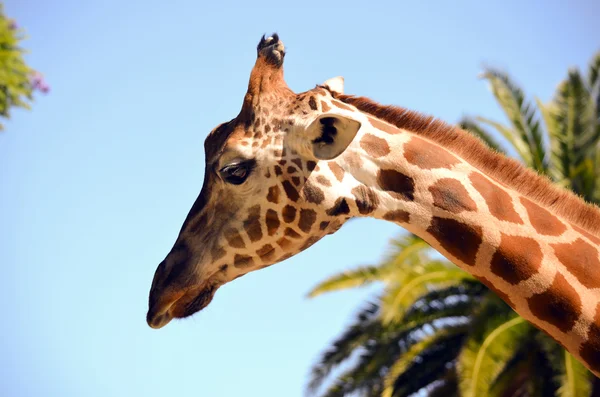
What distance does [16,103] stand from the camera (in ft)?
64.1

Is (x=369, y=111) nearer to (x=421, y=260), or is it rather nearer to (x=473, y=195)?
(x=473, y=195)

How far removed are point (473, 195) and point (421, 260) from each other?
1098 cm

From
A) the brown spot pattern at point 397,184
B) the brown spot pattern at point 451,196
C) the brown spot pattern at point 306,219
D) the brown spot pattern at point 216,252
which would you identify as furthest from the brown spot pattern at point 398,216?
the brown spot pattern at point 216,252

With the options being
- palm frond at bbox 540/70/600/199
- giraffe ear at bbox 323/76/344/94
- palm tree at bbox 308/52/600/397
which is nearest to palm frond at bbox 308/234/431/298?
palm tree at bbox 308/52/600/397

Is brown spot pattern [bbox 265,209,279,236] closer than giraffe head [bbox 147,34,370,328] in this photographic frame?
No

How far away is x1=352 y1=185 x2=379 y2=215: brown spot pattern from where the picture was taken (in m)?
6.07

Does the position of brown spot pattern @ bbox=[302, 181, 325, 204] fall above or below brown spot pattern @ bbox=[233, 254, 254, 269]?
above

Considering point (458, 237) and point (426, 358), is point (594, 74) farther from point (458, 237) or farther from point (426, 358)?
point (458, 237)

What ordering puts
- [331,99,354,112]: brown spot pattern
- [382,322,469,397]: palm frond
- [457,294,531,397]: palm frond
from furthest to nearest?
[382,322,469,397]: palm frond
[457,294,531,397]: palm frond
[331,99,354,112]: brown spot pattern

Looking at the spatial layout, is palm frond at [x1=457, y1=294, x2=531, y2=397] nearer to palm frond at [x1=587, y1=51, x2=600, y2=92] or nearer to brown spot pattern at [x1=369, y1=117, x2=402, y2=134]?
palm frond at [x1=587, y1=51, x2=600, y2=92]

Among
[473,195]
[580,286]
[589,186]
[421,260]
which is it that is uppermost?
[589,186]

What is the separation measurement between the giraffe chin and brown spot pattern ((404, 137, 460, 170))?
1774 mm

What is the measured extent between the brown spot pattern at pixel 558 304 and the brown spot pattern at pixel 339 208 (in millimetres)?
1410

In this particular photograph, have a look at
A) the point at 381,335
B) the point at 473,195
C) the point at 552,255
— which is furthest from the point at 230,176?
the point at 381,335
